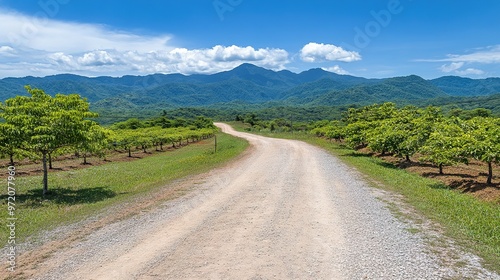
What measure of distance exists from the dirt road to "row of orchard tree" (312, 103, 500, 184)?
5735 mm

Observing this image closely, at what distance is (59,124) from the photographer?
60.2ft

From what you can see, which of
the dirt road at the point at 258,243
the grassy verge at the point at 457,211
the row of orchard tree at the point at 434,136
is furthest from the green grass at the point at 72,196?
the row of orchard tree at the point at 434,136

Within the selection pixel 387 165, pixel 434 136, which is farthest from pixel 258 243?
pixel 387 165

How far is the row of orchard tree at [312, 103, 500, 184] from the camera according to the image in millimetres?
17875

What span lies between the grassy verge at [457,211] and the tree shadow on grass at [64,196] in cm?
1602

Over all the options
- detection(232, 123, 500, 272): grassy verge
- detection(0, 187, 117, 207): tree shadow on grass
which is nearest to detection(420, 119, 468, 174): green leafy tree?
detection(232, 123, 500, 272): grassy verge

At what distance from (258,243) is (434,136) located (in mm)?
15977

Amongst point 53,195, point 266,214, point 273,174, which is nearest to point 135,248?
point 266,214

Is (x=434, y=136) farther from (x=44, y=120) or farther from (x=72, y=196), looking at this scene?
(x=44, y=120)

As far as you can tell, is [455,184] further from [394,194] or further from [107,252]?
[107,252]

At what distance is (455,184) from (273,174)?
431 inches

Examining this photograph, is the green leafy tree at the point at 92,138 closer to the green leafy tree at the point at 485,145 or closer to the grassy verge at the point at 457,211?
the grassy verge at the point at 457,211

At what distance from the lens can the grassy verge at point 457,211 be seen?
34.0ft

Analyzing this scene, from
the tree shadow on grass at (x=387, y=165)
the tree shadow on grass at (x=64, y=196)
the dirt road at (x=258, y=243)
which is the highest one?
the tree shadow on grass at (x=387, y=165)
